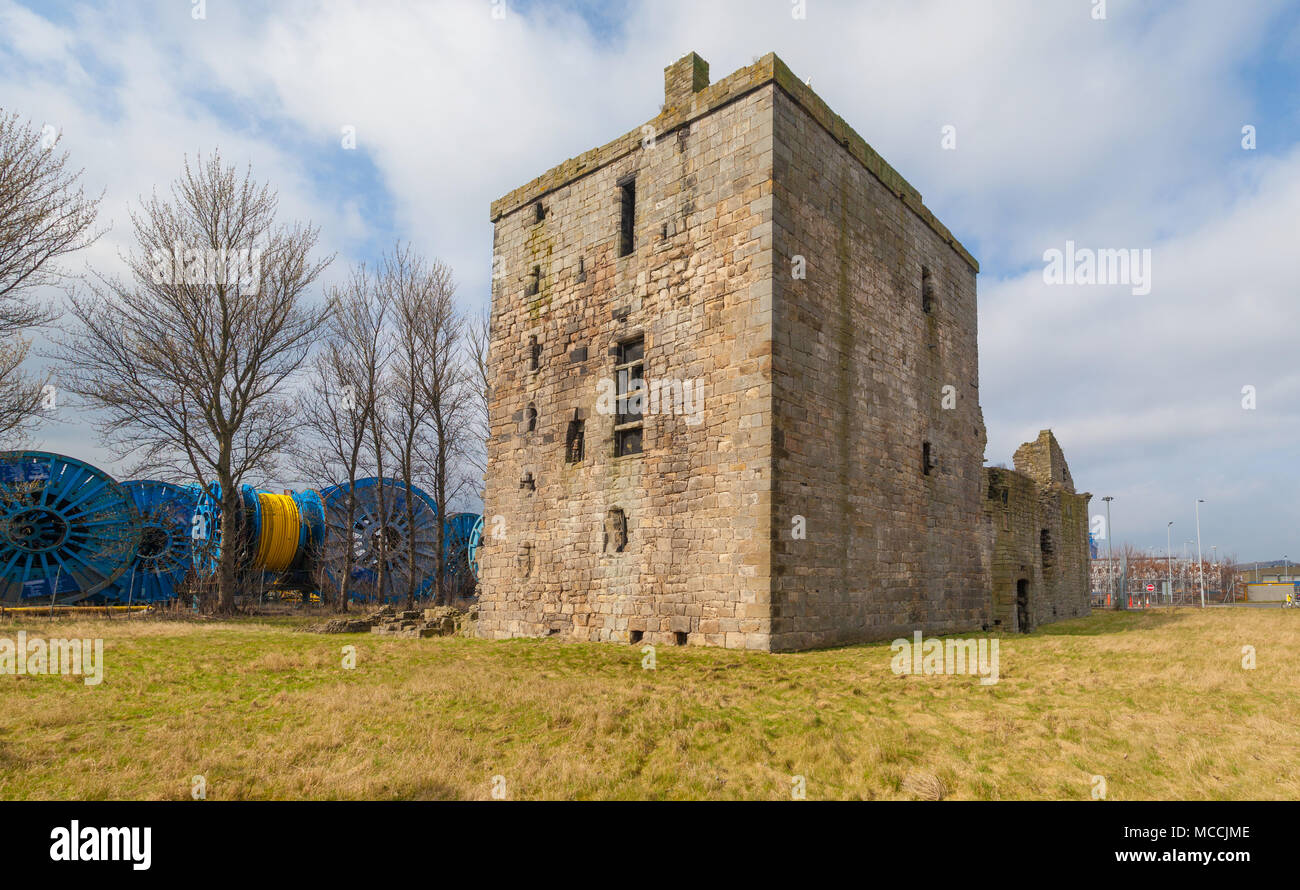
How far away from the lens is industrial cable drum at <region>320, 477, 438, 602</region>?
26078mm

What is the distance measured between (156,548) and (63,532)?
2567mm

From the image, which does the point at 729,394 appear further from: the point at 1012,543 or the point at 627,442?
the point at 1012,543

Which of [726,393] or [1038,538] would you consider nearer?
[726,393]

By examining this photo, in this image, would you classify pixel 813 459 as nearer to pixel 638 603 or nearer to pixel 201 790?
pixel 638 603

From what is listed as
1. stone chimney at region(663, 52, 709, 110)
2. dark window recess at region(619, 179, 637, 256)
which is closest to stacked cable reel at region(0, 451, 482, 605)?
dark window recess at region(619, 179, 637, 256)

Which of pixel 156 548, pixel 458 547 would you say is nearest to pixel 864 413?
pixel 458 547

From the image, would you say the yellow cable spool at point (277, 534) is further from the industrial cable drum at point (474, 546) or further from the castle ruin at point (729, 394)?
the castle ruin at point (729, 394)

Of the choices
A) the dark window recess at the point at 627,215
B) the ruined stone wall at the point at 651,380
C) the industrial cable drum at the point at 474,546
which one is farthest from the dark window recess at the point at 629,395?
the industrial cable drum at the point at 474,546

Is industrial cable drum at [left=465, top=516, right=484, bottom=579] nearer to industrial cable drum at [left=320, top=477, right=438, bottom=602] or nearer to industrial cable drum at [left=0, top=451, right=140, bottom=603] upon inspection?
industrial cable drum at [left=320, top=477, right=438, bottom=602]

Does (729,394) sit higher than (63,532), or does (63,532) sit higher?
(729,394)

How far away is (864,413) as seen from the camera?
13680 mm

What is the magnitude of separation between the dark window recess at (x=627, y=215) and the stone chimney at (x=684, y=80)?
5.32 feet

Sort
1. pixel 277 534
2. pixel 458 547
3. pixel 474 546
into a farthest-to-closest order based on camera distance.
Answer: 1. pixel 458 547
2. pixel 474 546
3. pixel 277 534
